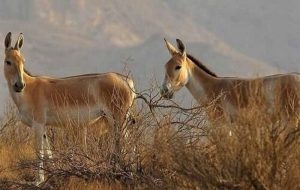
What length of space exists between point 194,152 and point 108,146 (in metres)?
2.90

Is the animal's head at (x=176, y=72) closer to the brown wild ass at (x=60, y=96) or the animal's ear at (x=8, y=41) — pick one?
the brown wild ass at (x=60, y=96)

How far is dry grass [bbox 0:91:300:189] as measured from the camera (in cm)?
816

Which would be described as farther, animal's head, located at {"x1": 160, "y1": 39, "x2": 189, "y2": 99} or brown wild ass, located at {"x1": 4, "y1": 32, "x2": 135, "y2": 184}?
animal's head, located at {"x1": 160, "y1": 39, "x2": 189, "y2": 99}

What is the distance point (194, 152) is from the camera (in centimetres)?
869

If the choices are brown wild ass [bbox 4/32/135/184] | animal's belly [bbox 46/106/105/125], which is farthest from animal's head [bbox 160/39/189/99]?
animal's belly [bbox 46/106/105/125]

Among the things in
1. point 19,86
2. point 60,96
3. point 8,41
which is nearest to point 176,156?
point 19,86

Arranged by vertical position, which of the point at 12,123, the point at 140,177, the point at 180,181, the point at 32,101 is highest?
the point at 12,123

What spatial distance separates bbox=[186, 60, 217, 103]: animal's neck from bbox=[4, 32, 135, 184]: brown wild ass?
98 cm

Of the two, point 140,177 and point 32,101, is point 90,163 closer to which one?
point 140,177

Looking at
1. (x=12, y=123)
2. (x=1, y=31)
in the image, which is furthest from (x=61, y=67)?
(x=12, y=123)

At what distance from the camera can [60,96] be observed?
13.8m

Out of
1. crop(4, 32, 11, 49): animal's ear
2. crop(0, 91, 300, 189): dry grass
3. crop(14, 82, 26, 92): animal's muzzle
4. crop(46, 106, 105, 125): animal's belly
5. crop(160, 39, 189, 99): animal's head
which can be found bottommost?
crop(0, 91, 300, 189): dry grass

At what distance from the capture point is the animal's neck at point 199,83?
13859 millimetres

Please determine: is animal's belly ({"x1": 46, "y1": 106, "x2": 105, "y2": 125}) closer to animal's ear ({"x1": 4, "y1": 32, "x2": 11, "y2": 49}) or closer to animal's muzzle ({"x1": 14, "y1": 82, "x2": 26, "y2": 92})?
animal's muzzle ({"x1": 14, "y1": 82, "x2": 26, "y2": 92})
